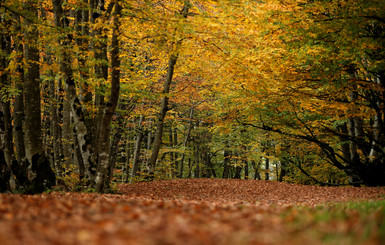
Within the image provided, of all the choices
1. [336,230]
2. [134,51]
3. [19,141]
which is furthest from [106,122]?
[336,230]

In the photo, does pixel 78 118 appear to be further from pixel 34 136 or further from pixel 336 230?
pixel 336 230

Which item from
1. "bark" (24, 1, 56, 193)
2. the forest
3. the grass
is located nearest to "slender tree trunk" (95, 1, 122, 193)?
the forest

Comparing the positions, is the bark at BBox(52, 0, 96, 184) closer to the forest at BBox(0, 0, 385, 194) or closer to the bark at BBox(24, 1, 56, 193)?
the forest at BBox(0, 0, 385, 194)

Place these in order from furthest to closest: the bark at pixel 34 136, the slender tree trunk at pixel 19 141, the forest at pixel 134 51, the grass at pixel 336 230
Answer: the slender tree trunk at pixel 19 141
the bark at pixel 34 136
the forest at pixel 134 51
the grass at pixel 336 230

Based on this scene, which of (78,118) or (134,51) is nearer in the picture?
(78,118)

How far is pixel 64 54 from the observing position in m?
8.68

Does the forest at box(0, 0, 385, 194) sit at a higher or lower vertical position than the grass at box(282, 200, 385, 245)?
higher

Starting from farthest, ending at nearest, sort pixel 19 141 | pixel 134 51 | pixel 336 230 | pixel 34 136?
pixel 134 51
pixel 19 141
pixel 34 136
pixel 336 230

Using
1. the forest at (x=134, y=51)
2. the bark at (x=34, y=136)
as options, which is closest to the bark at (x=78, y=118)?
the forest at (x=134, y=51)

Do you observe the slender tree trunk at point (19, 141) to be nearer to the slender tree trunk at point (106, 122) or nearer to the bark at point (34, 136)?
the bark at point (34, 136)

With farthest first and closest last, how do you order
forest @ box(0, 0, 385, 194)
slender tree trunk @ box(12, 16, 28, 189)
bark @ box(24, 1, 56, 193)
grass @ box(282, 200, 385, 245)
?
1. slender tree trunk @ box(12, 16, 28, 189)
2. bark @ box(24, 1, 56, 193)
3. forest @ box(0, 0, 385, 194)
4. grass @ box(282, 200, 385, 245)

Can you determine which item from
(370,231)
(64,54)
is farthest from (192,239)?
(64,54)

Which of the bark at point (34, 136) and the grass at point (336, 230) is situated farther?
the bark at point (34, 136)

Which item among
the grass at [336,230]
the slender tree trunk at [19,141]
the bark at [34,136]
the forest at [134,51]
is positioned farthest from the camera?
the slender tree trunk at [19,141]
